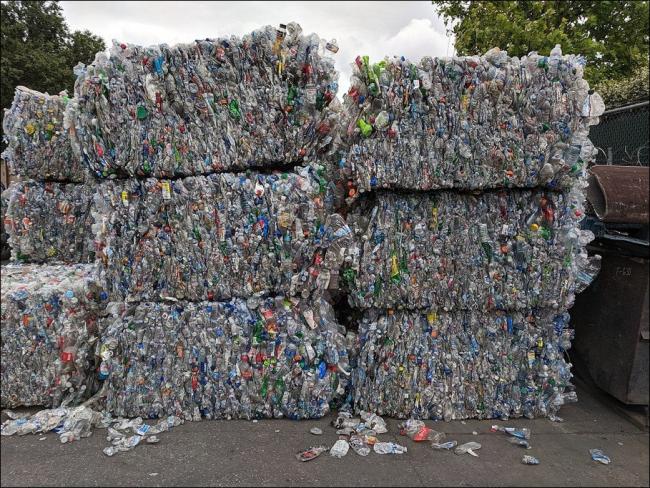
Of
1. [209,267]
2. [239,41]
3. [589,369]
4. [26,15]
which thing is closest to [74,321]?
[209,267]

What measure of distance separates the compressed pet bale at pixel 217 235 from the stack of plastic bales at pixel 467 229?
277mm

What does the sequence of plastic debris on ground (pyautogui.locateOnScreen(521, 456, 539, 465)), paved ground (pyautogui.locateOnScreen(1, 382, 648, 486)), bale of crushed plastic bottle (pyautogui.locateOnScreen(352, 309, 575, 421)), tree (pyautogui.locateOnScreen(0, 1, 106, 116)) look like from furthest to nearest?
tree (pyautogui.locateOnScreen(0, 1, 106, 116)), bale of crushed plastic bottle (pyautogui.locateOnScreen(352, 309, 575, 421)), plastic debris on ground (pyautogui.locateOnScreen(521, 456, 539, 465)), paved ground (pyautogui.locateOnScreen(1, 382, 648, 486))

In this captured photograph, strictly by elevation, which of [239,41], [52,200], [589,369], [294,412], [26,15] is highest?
[26,15]

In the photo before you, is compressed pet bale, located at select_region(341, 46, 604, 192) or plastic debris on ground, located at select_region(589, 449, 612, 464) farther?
compressed pet bale, located at select_region(341, 46, 604, 192)

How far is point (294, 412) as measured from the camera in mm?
3227

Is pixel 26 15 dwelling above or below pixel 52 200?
above

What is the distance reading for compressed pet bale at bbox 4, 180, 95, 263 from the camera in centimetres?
420

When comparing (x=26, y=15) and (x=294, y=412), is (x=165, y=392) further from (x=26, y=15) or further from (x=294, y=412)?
(x=26, y=15)

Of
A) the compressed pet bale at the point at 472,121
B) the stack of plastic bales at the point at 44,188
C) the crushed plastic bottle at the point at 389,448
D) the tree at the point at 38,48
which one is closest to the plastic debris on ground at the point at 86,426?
the crushed plastic bottle at the point at 389,448

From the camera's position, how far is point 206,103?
2947 mm

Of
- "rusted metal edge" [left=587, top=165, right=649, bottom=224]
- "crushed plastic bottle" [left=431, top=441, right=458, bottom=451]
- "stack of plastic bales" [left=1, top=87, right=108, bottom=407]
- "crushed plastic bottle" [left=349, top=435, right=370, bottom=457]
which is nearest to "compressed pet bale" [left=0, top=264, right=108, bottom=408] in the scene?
"stack of plastic bales" [left=1, top=87, right=108, bottom=407]

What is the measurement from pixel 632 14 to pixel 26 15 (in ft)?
59.4

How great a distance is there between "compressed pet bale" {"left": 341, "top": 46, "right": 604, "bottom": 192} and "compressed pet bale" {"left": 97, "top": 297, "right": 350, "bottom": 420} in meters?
1.17

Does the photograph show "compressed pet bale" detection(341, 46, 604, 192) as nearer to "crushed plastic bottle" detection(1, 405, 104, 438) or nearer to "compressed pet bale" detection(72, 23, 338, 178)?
"compressed pet bale" detection(72, 23, 338, 178)
